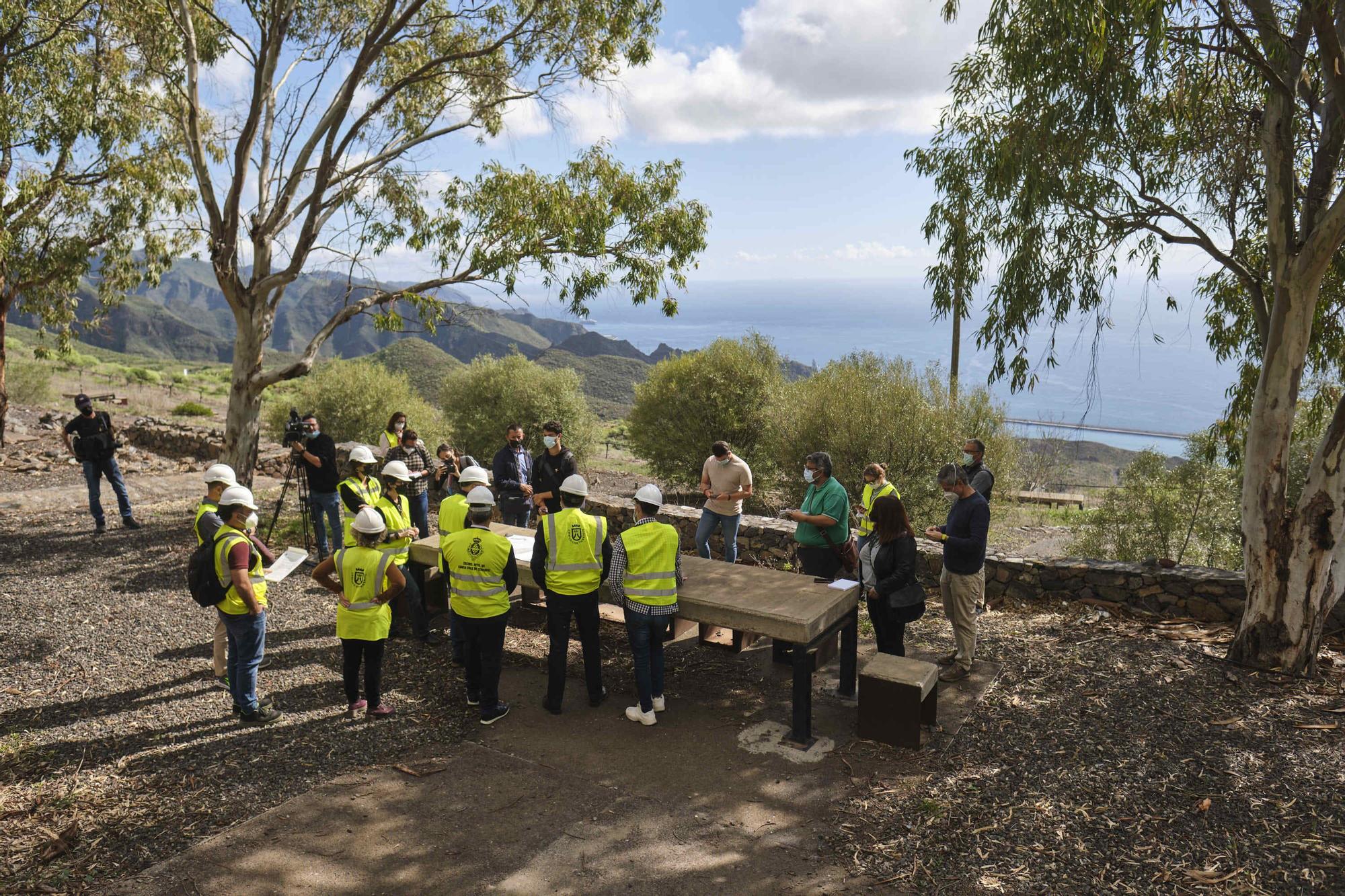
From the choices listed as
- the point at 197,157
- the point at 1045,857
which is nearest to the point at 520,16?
the point at 197,157

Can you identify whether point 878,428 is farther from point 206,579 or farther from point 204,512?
point 206,579

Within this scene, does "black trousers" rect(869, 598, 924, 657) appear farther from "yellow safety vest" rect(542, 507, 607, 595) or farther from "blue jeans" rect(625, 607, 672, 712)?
"yellow safety vest" rect(542, 507, 607, 595)

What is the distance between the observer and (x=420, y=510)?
9906 millimetres

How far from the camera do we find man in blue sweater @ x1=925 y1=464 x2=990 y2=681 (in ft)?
21.0

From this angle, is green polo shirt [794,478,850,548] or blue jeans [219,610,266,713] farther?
green polo shirt [794,478,850,548]

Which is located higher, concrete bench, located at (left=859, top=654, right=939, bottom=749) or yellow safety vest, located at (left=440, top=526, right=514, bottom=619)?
yellow safety vest, located at (left=440, top=526, right=514, bottom=619)

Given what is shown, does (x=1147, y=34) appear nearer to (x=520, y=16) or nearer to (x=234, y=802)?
(x=234, y=802)

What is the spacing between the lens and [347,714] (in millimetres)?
5926

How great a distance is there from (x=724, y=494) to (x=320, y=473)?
478 cm

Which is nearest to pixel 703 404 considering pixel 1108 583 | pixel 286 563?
pixel 1108 583

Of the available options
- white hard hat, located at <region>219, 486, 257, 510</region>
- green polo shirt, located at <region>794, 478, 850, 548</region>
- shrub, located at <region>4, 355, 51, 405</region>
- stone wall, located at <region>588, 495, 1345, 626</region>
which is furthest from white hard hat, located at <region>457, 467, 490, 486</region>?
shrub, located at <region>4, 355, 51, 405</region>

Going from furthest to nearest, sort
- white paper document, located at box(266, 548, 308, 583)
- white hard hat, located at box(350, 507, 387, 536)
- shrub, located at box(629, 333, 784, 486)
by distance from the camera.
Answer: shrub, located at box(629, 333, 784, 486), white paper document, located at box(266, 548, 308, 583), white hard hat, located at box(350, 507, 387, 536)

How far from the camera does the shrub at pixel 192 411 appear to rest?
42.4m

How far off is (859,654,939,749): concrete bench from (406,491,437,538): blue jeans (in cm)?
597
